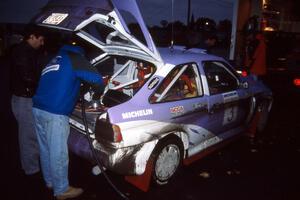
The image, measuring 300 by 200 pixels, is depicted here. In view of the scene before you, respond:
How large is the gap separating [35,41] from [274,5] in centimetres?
1417

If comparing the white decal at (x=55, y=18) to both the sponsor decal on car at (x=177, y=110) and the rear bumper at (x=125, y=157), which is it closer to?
the rear bumper at (x=125, y=157)

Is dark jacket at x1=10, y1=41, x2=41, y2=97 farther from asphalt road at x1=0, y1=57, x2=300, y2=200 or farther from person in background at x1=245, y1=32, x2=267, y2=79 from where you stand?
person in background at x1=245, y1=32, x2=267, y2=79

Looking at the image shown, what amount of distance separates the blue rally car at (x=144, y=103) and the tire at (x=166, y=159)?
0.5 inches

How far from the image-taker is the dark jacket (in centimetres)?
393

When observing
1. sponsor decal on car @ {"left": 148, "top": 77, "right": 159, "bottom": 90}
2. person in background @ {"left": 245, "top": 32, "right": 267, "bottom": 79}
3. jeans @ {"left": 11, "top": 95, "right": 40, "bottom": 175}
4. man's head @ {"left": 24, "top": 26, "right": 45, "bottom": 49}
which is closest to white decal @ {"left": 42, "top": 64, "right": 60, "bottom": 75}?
man's head @ {"left": 24, "top": 26, "right": 45, "bottom": 49}

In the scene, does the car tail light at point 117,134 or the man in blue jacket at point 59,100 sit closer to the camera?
the man in blue jacket at point 59,100

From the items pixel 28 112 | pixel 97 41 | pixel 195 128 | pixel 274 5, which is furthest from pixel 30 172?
pixel 274 5

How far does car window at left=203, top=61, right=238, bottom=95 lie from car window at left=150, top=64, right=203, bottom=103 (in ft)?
1.34

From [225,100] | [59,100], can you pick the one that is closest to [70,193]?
[59,100]

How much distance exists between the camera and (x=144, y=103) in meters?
3.83

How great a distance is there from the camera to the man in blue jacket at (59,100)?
344 centimetres

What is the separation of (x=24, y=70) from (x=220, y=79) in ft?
10.9

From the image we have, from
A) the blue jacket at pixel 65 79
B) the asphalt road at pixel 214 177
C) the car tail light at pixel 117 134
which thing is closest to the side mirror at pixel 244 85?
the asphalt road at pixel 214 177

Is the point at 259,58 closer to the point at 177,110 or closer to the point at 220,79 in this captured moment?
the point at 220,79
